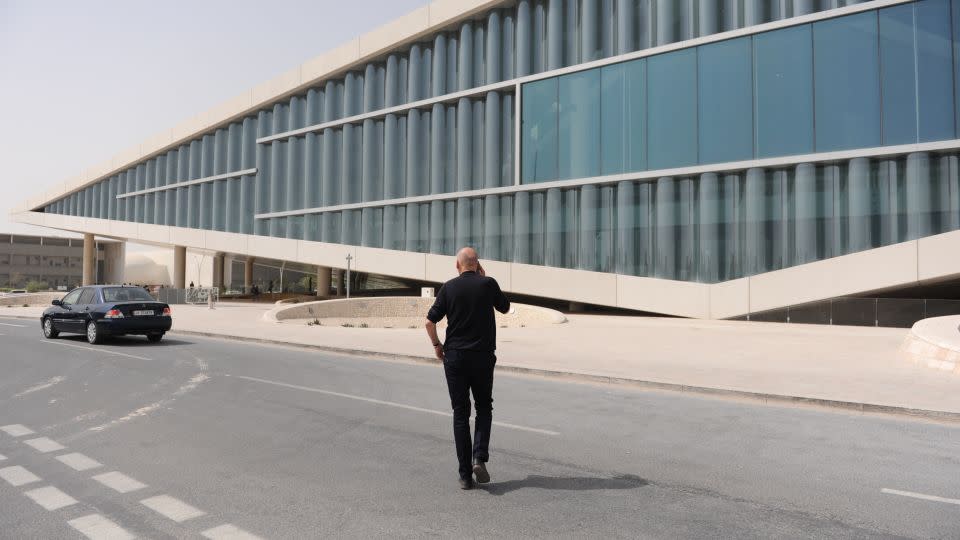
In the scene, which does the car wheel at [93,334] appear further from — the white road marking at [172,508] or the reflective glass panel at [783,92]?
the reflective glass panel at [783,92]

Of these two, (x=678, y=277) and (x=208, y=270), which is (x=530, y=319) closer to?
Result: (x=678, y=277)

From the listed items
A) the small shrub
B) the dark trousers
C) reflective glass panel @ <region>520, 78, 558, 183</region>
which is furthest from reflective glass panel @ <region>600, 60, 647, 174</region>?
the small shrub

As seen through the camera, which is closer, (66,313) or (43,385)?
(43,385)

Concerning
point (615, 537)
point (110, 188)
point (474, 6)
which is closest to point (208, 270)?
point (110, 188)

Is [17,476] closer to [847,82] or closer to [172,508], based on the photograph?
[172,508]

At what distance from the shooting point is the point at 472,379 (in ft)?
16.3

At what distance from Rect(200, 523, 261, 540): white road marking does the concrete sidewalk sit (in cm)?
725

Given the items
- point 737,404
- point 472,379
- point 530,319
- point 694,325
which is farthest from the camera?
point 530,319

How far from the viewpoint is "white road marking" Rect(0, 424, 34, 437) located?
6.46 m

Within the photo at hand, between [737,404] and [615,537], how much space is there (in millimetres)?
5520

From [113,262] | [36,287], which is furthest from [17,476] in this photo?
[113,262]

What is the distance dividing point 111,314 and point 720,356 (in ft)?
47.0

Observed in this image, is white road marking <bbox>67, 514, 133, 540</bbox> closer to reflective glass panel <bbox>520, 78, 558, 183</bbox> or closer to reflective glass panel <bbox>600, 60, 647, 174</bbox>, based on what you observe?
reflective glass panel <bbox>600, 60, 647, 174</bbox>

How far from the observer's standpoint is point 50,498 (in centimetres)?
451
